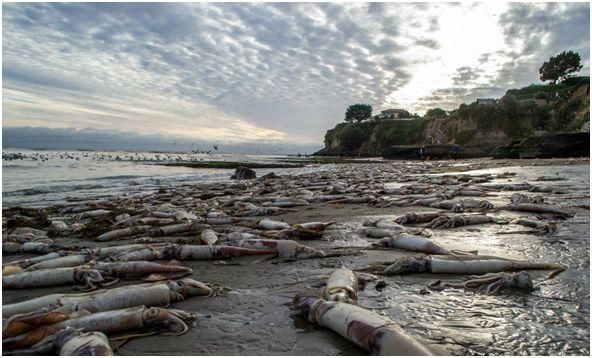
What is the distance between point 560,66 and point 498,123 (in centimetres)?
4182

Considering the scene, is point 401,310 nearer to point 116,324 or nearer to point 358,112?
point 116,324

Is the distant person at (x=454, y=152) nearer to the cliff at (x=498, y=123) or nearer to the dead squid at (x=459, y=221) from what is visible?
the cliff at (x=498, y=123)

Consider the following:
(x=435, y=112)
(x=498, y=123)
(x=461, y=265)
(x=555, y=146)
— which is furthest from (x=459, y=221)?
(x=435, y=112)

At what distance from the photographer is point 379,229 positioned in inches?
298

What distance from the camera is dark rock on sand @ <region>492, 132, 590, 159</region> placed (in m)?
33.2

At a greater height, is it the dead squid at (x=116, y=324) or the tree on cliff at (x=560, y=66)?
the tree on cliff at (x=560, y=66)

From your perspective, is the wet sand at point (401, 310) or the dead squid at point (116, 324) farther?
the dead squid at point (116, 324)

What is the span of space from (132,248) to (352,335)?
4.63m

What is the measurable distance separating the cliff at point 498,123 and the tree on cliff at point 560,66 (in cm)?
599

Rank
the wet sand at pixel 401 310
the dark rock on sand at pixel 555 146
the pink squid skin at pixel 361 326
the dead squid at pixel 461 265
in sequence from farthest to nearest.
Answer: the dark rock on sand at pixel 555 146 < the dead squid at pixel 461 265 < the wet sand at pixel 401 310 < the pink squid skin at pixel 361 326

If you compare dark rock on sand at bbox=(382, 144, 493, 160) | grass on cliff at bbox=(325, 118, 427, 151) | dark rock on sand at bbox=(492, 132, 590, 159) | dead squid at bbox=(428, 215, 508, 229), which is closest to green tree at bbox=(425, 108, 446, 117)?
grass on cliff at bbox=(325, 118, 427, 151)

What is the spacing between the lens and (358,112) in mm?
143750

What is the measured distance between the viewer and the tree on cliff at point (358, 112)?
143 m

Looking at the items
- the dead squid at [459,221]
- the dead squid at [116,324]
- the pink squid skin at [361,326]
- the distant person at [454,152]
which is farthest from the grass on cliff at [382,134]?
the dead squid at [116,324]
